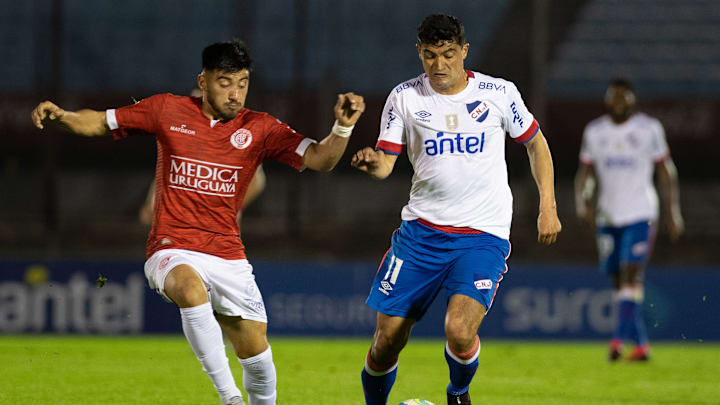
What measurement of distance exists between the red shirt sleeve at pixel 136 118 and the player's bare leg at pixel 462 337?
171 centimetres

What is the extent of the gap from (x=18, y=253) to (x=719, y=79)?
1201 centimetres

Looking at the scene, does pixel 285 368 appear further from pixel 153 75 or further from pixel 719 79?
pixel 719 79

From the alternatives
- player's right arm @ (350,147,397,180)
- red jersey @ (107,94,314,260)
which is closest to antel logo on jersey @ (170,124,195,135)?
red jersey @ (107,94,314,260)

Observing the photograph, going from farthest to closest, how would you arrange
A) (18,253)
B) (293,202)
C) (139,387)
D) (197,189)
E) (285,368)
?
(293,202), (18,253), (285,368), (139,387), (197,189)

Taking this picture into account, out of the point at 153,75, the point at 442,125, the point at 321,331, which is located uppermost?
the point at 442,125

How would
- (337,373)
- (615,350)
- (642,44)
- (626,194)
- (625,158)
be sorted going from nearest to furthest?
(337,373) < (615,350) < (626,194) < (625,158) < (642,44)

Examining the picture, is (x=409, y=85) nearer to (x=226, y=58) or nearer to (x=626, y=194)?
(x=226, y=58)

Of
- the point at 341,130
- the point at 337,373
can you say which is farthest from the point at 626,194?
the point at 341,130

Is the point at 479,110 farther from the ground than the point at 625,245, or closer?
farther from the ground

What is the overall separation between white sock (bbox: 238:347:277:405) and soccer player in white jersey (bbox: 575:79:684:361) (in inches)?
212

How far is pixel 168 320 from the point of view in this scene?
1200cm

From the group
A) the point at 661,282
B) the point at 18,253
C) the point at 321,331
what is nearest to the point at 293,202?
the point at 321,331

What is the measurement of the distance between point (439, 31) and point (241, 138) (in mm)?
1101

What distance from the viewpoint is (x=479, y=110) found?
18.1 feet
